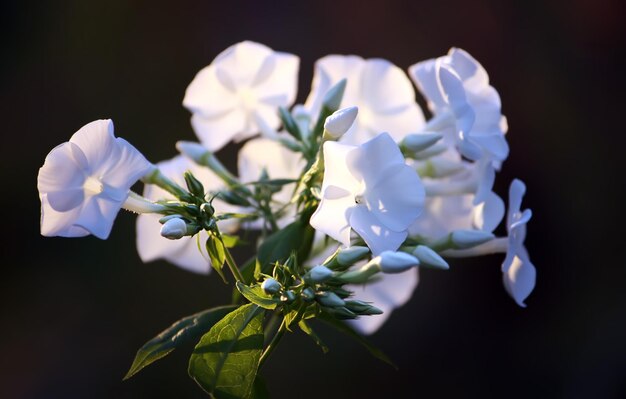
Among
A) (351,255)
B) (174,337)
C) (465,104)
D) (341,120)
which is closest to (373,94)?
(465,104)

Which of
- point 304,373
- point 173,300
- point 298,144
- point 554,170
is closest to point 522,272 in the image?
point 298,144

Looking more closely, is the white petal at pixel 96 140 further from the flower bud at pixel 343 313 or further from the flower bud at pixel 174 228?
the flower bud at pixel 343 313

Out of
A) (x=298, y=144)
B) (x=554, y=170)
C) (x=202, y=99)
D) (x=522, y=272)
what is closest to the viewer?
(x=522, y=272)

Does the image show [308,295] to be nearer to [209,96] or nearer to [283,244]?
[283,244]

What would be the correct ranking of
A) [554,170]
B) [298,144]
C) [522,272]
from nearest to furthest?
[522,272] → [298,144] → [554,170]

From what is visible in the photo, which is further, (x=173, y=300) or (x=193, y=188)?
A: (x=173, y=300)

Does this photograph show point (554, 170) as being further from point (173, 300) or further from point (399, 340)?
point (173, 300)
